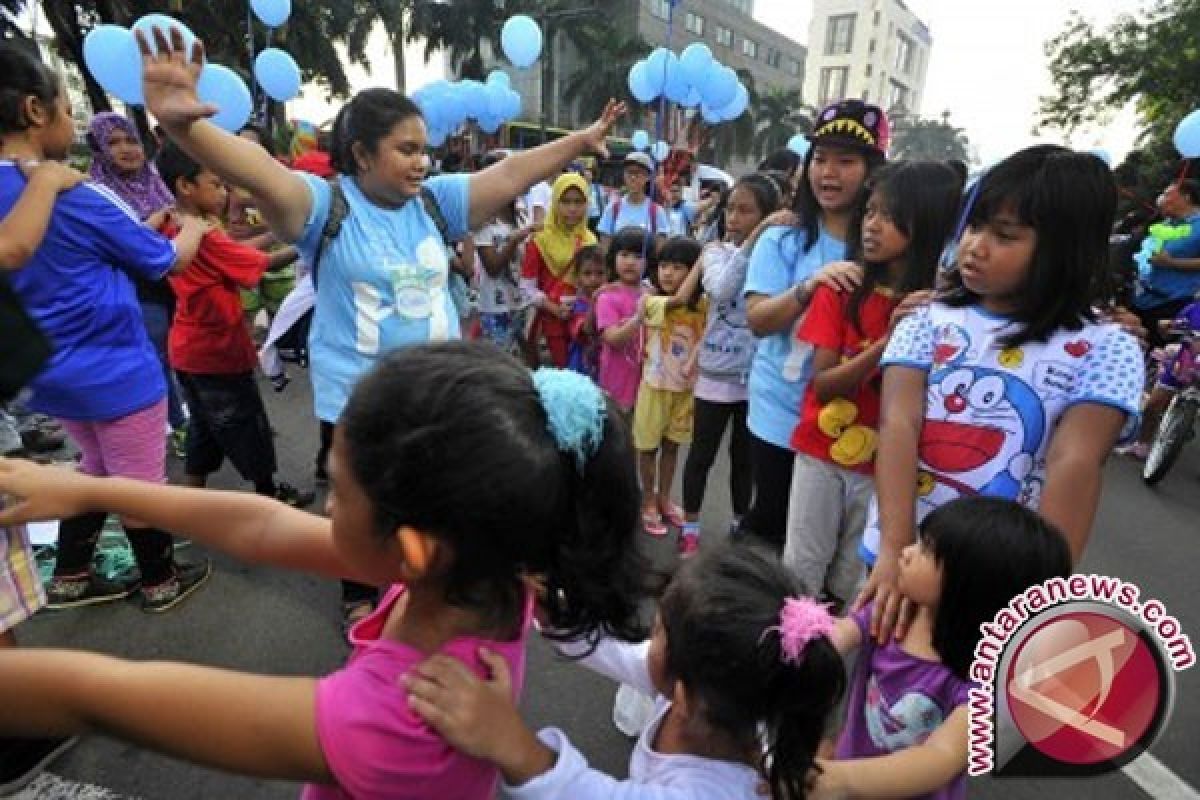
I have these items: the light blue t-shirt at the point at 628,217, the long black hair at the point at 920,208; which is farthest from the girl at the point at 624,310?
the light blue t-shirt at the point at 628,217

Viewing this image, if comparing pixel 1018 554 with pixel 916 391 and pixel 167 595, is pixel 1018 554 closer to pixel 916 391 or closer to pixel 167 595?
pixel 916 391

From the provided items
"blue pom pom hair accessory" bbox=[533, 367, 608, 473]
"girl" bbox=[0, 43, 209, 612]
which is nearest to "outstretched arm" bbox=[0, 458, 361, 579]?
"blue pom pom hair accessory" bbox=[533, 367, 608, 473]

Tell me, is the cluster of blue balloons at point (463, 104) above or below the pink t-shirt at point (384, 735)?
above

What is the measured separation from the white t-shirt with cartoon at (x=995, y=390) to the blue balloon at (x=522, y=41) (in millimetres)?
5737

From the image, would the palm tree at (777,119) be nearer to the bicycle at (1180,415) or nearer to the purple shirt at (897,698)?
the bicycle at (1180,415)

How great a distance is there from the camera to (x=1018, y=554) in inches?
48.4

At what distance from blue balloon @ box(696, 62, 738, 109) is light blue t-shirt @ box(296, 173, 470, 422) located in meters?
4.54

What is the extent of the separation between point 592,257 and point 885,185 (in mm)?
2536

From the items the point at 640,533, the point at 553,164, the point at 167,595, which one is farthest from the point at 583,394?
the point at 167,595

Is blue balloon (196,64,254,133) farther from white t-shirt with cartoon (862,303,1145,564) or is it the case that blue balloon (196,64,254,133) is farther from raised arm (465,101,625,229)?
white t-shirt with cartoon (862,303,1145,564)

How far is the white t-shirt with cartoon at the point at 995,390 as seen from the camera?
1433 millimetres

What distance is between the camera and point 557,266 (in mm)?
4594

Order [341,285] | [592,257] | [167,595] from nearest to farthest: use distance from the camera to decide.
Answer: [341,285], [167,595], [592,257]

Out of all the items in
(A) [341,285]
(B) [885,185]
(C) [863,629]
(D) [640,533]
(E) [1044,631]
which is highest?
(B) [885,185]
